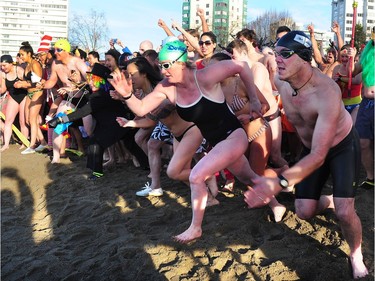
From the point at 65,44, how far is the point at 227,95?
13.3 feet

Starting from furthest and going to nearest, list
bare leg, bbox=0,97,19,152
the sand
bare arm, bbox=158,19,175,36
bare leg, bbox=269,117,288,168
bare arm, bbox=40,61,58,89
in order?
1. bare leg, bbox=0,97,19,152
2. bare arm, bbox=40,61,58,89
3. bare arm, bbox=158,19,175,36
4. bare leg, bbox=269,117,288,168
5. the sand

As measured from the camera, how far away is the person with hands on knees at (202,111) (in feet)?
13.2

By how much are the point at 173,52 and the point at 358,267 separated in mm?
2442

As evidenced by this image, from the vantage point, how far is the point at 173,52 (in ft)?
13.4

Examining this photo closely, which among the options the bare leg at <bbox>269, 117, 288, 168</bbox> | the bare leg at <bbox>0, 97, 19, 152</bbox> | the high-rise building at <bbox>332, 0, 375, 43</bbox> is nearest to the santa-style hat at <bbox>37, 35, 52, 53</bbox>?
the bare leg at <bbox>0, 97, 19, 152</bbox>

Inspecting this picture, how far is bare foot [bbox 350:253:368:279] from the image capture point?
11.4 feet

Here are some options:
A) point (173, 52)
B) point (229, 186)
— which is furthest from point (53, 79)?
point (173, 52)

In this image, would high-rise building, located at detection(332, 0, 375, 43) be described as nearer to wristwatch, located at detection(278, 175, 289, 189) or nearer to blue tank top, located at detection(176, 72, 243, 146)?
blue tank top, located at detection(176, 72, 243, 146)

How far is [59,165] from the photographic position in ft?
25.9

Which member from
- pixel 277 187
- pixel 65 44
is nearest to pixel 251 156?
pixel 277 187

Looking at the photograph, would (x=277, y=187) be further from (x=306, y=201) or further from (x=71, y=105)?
(x=71, y=105)

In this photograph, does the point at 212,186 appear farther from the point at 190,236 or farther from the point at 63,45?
the point at 63,45

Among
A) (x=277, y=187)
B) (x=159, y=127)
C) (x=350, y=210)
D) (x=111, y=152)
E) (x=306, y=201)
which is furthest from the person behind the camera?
(x=111, y=152)

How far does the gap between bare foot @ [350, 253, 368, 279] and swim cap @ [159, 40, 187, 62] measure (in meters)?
2.29
